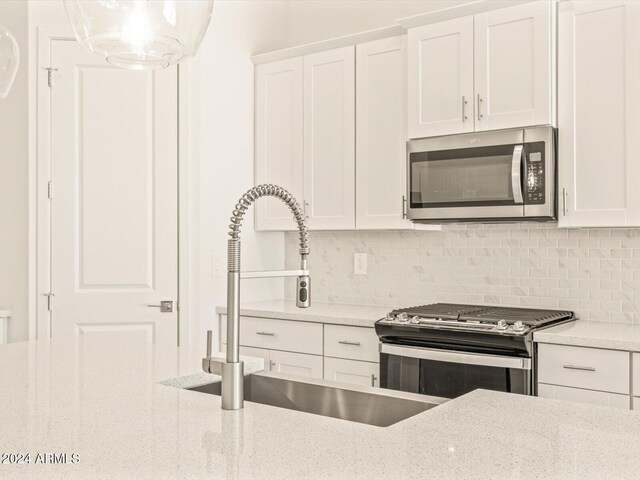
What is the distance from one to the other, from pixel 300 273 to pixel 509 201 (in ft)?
5.74

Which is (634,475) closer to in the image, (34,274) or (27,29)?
(34,274)

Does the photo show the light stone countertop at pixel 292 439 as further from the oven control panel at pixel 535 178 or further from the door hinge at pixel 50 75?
the door hinge at pixel 50 75

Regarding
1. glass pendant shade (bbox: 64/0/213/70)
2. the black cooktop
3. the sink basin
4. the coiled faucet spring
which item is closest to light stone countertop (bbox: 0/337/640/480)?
the sink basin

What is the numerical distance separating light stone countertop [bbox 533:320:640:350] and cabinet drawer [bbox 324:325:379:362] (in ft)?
2.70

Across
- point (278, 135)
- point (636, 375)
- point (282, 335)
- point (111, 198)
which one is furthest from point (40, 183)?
point (636, 375)

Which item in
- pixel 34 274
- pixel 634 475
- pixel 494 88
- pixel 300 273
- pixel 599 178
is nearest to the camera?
pixel 634 475

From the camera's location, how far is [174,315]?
3.71 m

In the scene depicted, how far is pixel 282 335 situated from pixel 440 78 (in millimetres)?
1542

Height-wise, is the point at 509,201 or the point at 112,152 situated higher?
the point at 112,152

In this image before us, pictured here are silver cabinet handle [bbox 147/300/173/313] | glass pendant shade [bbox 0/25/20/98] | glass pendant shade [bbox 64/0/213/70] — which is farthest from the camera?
silver cabinet handle [bbox 147/300/173/313]

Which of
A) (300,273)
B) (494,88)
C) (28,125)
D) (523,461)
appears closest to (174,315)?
(28,125)

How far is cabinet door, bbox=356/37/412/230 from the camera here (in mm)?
3548

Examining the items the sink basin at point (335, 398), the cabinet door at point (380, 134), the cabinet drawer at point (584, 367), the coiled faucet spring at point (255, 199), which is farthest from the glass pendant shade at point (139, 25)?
the cabinet door at point (380, 134)

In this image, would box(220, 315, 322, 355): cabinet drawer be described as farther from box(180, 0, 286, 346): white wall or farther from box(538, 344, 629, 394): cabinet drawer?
box(538, 344, 629, 394): cabinet drawer
